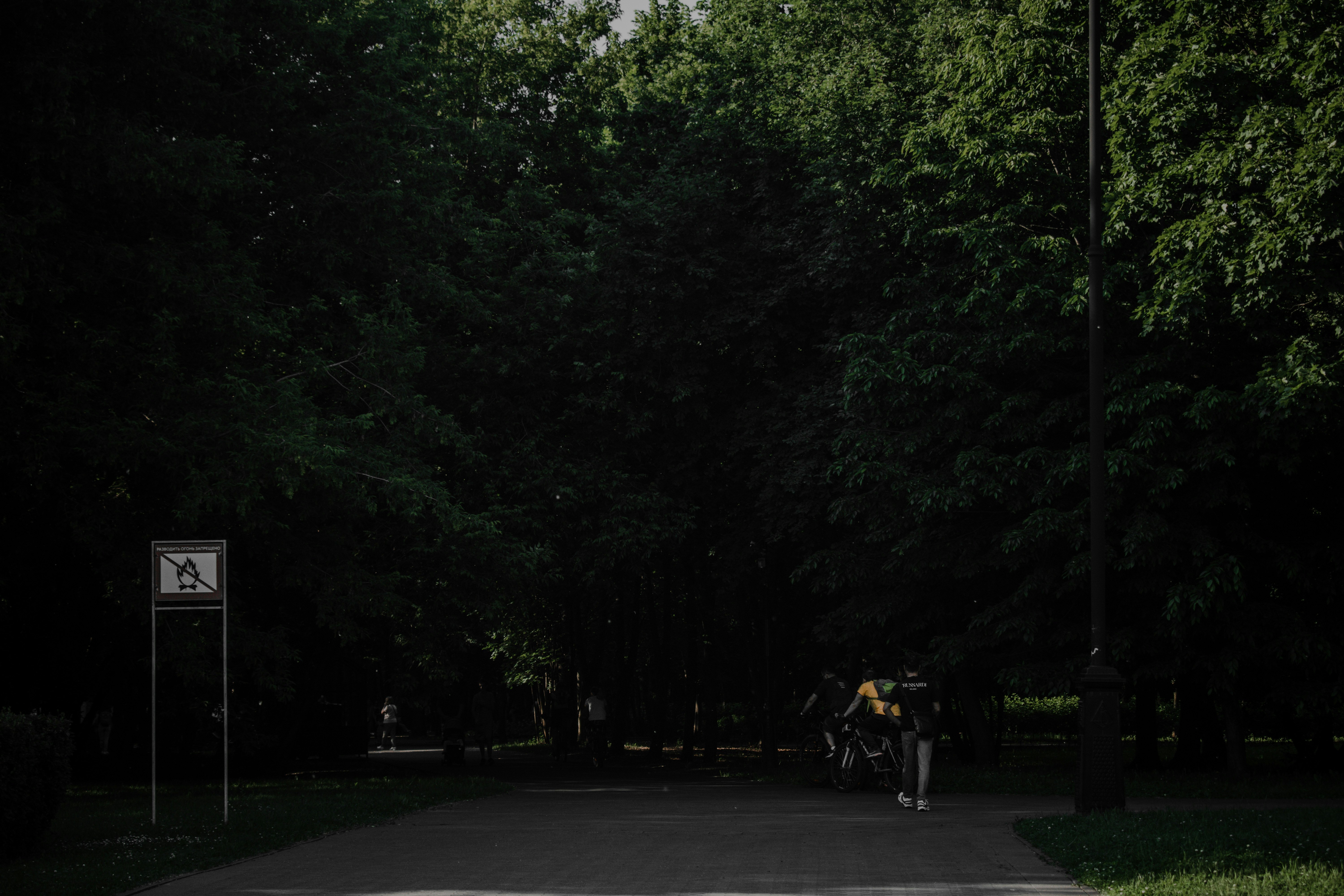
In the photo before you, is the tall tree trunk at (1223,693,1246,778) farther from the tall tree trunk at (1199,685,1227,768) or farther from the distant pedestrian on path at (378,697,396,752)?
the distant pedestrian on path at (378,697,396,752)

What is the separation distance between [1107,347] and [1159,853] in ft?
38.1

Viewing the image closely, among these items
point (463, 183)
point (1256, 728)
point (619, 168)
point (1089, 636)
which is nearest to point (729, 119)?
point (619, 168)

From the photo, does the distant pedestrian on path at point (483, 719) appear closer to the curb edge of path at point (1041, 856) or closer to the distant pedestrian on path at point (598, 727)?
the distant pedestrian on path at point (598, 727)

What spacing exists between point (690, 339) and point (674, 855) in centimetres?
1491

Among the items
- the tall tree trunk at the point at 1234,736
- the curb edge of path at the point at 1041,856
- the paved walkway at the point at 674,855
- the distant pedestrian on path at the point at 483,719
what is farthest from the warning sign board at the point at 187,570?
the distant pedestrian on path at the point at 483,719

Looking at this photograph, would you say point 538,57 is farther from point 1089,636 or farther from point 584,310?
point 1089,636

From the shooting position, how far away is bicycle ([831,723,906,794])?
1969 centimetres

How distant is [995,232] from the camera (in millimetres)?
21531

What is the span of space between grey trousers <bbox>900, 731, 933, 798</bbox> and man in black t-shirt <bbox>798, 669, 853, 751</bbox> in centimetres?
376

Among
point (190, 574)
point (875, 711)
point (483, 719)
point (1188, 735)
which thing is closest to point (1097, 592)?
point (875, 711)

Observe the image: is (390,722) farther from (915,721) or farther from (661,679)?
(915,721)

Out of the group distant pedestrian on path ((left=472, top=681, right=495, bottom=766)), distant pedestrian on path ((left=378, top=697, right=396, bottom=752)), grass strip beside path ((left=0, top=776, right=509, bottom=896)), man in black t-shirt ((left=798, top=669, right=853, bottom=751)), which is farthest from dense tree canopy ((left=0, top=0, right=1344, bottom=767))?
distant pedestrian on path ((left=378, top=697, right=396, bottom=752))

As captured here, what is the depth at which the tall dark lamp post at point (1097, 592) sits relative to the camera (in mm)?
14789

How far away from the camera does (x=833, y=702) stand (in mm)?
21828
